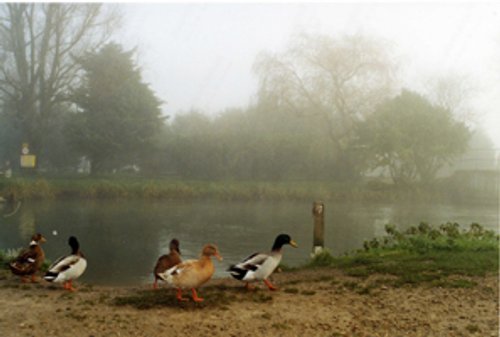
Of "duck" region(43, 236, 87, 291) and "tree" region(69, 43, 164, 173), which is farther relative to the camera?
"tree" region(69, 43, 164, 173)

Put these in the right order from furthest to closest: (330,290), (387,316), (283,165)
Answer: (283,165)
(330,290)
(387,316)

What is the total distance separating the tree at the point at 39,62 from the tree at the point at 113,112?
1.84ft

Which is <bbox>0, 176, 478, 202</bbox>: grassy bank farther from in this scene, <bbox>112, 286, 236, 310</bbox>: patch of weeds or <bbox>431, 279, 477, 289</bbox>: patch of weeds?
<bbox>112, 286, 236, 310</bbox>: patch of weeds

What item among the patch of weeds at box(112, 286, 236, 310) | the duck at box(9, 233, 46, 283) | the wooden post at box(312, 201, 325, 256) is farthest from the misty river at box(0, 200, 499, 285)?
the patch of weeds at box(112, 286, 236, 310)

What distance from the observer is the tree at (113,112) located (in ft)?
27.7

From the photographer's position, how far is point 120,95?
29.6 ft

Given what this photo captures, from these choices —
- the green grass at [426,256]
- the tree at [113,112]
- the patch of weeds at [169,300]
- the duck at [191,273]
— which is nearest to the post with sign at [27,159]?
the tree at [113,112]

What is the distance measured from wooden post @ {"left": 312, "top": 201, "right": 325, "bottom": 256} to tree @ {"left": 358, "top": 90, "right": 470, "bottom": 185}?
Answer: 242cm

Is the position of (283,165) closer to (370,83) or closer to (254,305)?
(370,83)

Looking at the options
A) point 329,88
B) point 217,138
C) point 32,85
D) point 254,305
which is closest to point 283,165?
point 217,138

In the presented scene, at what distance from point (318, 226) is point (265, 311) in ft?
9.96

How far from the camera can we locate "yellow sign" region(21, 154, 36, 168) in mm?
8680

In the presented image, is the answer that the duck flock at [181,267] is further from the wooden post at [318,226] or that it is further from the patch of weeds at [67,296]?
the wooden post at [318,226]

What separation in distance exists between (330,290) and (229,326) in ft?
5.64
